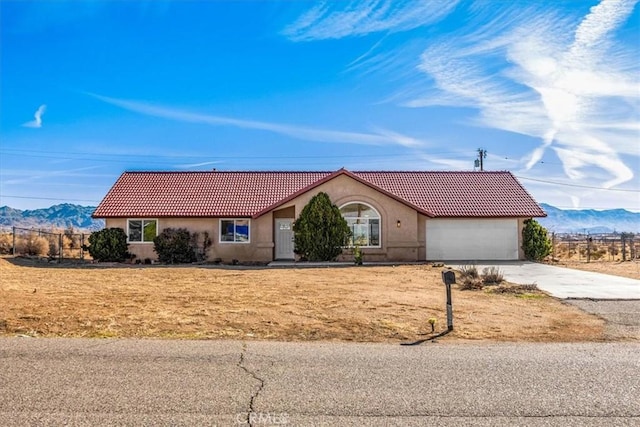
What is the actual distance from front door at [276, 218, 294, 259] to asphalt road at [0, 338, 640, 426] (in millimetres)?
20188

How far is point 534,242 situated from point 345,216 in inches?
415

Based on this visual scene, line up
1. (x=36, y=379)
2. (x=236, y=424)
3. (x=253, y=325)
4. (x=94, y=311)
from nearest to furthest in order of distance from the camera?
(x=236, y=424) < (x=36, y=379) < (x=253, y=325) < (x=94, y=311)

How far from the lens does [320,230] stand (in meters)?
25.4

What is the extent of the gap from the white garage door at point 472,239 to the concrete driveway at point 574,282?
14.6 ft

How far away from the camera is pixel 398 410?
195 inches

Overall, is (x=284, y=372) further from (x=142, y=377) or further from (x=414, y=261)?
(x=414, y=261)

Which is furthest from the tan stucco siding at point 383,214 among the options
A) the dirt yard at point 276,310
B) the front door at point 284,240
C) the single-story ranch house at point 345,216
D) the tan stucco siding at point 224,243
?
the dirt yard at point 276,310

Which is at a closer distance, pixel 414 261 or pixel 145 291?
pixel 145 291

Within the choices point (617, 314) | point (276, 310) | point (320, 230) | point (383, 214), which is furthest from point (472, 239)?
point (276, 310)

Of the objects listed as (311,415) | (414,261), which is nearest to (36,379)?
(311,415)

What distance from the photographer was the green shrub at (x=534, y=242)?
27.7 metres

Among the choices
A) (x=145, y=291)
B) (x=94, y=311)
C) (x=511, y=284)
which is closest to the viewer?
(x=94, y=311)

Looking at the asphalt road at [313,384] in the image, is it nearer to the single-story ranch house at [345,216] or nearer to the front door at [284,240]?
the single-story ranch house at [345,216]

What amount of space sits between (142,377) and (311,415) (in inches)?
89.0
